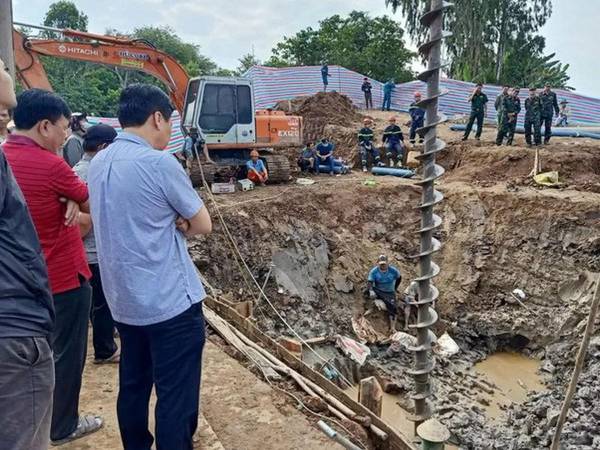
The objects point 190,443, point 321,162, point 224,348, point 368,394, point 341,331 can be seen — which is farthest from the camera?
point 321,162

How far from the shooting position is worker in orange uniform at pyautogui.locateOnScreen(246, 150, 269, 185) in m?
11.5

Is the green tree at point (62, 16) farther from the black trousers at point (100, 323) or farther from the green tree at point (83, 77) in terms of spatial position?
the black trousers at point (100, 323)

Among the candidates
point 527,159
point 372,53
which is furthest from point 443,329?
point 372,53

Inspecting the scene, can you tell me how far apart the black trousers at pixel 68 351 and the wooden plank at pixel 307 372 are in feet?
6.02

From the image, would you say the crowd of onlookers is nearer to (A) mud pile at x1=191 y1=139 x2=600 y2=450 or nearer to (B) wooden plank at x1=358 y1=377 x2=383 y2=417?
(B) wooden plank at x1=358 y1=377 x2=383 y2=417

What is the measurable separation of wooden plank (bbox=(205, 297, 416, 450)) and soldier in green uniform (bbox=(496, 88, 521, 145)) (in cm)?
981

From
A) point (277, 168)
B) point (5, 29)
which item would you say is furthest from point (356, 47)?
point (5, 29)

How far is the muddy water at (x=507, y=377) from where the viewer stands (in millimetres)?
7734

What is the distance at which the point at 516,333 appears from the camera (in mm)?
9281

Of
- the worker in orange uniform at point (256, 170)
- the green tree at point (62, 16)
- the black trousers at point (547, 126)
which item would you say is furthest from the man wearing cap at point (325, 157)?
the green tree at point (62, 16)

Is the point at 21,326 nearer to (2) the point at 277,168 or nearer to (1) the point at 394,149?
(2) the point at 277,168

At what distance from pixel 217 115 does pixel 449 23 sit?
22418mm

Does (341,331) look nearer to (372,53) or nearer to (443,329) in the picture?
(443,329)

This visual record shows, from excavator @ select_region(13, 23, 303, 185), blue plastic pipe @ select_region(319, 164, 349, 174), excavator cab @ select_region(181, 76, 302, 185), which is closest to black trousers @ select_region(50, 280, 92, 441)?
excavator @ select_region(13, 23, 303, 185)
